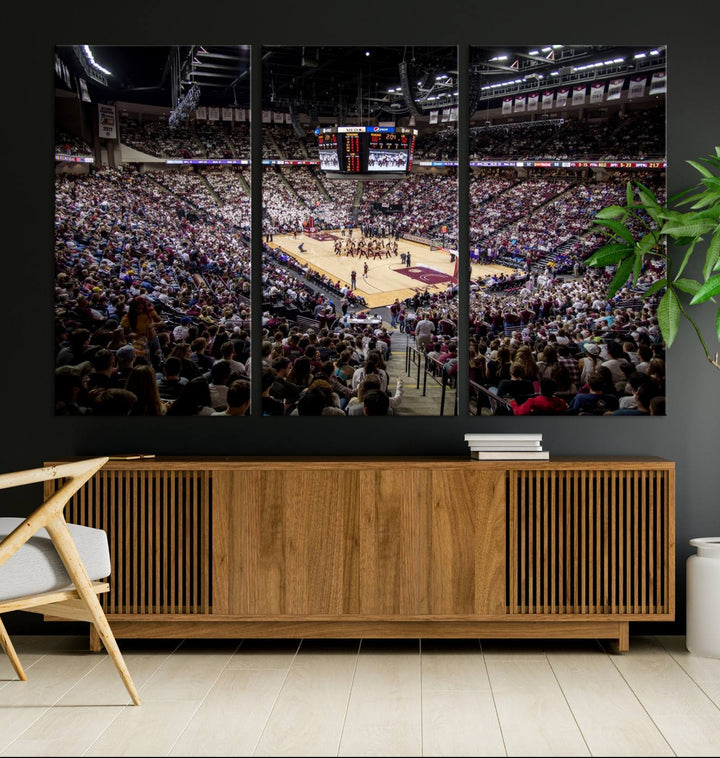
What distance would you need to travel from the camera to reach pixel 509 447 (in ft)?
12.0

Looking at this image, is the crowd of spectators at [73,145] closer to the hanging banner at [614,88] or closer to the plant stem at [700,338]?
the hanging banner at [614,88]

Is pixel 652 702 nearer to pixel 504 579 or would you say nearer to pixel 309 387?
pixel 504 579

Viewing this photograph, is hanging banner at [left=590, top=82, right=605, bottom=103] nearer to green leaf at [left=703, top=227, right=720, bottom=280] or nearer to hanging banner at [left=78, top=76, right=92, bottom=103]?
green leaf at [left=703, top=227, right=720, bottom=280]

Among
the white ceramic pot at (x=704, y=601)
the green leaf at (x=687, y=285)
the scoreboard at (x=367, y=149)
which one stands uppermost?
the scoreboard at (x=367, y=149)

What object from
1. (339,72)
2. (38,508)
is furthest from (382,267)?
(38,508)

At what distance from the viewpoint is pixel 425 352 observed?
13.1ft

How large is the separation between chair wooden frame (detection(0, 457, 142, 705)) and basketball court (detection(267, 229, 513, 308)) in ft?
4.62

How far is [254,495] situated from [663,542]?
1.70m

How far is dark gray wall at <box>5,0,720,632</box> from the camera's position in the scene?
3.97 m

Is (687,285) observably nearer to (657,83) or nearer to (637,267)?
(637,267)

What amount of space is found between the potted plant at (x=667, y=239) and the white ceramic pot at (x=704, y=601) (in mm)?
798

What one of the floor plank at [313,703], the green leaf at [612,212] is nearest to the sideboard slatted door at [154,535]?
the floor plank at [313,703]

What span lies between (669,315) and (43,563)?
260 cm

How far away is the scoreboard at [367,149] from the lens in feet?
12.9
